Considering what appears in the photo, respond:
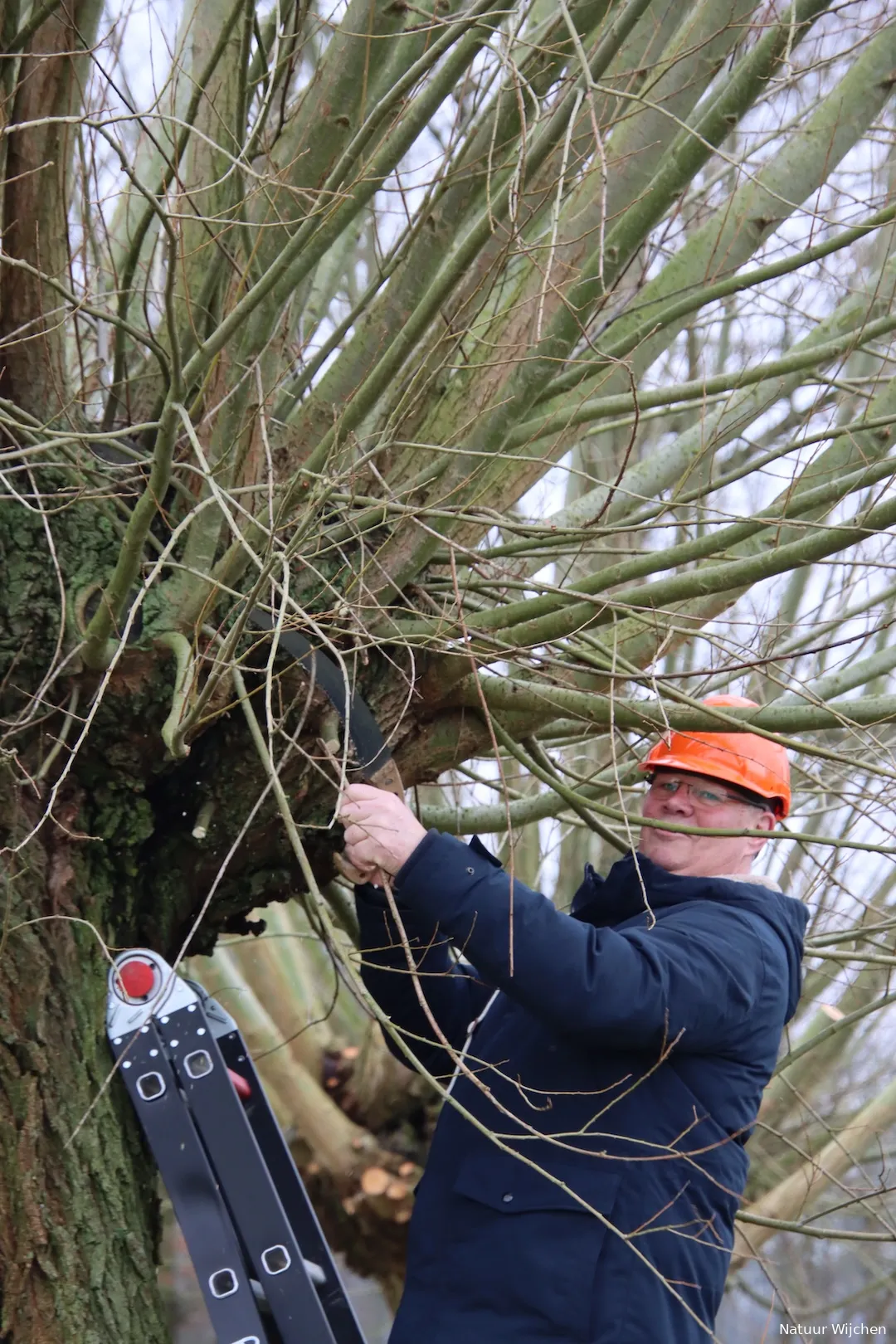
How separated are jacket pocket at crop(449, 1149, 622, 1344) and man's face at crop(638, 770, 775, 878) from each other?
26.6 inches

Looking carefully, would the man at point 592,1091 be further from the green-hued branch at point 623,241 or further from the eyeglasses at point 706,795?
the green-hued branch at point 623,241

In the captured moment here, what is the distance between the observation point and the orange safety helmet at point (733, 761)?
8.71 ft

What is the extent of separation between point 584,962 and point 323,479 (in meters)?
0.94

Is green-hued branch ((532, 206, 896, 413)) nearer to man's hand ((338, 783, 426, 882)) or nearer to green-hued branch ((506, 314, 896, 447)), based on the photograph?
green-hued branch ((506, 314, 896, 447))

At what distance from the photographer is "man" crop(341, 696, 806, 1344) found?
6.75 ft

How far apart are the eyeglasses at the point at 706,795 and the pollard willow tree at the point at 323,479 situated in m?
0.24

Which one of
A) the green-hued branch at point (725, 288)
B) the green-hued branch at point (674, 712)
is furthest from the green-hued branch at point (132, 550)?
the green-hued branch at point (725, 288)

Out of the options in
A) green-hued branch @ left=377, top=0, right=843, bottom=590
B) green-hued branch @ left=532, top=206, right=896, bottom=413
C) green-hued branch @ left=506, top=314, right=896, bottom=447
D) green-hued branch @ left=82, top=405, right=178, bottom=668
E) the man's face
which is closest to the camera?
green-hued branch @ left=82, top=405, right=178, bottom=668

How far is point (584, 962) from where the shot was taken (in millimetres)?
2031

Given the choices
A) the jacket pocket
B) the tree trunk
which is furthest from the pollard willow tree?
the jacket pocket

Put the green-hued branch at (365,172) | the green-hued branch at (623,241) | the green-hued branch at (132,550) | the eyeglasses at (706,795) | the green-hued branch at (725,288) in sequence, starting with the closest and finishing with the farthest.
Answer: the green-hued branch at (365,172) < the green-hued branch at (132,550) < the green-hued branch at (623,241) < the green-hued branch at (725,288) < the eyeglasses at (706,795)

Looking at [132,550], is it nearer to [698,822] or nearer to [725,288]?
[725,288]

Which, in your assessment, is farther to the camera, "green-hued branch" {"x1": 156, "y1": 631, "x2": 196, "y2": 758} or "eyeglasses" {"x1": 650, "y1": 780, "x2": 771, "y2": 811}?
"eyeglasses" {"x1": 650, "y1": 780, "x2": 771, "y2": 811}

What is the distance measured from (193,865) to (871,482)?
1.65 meters
